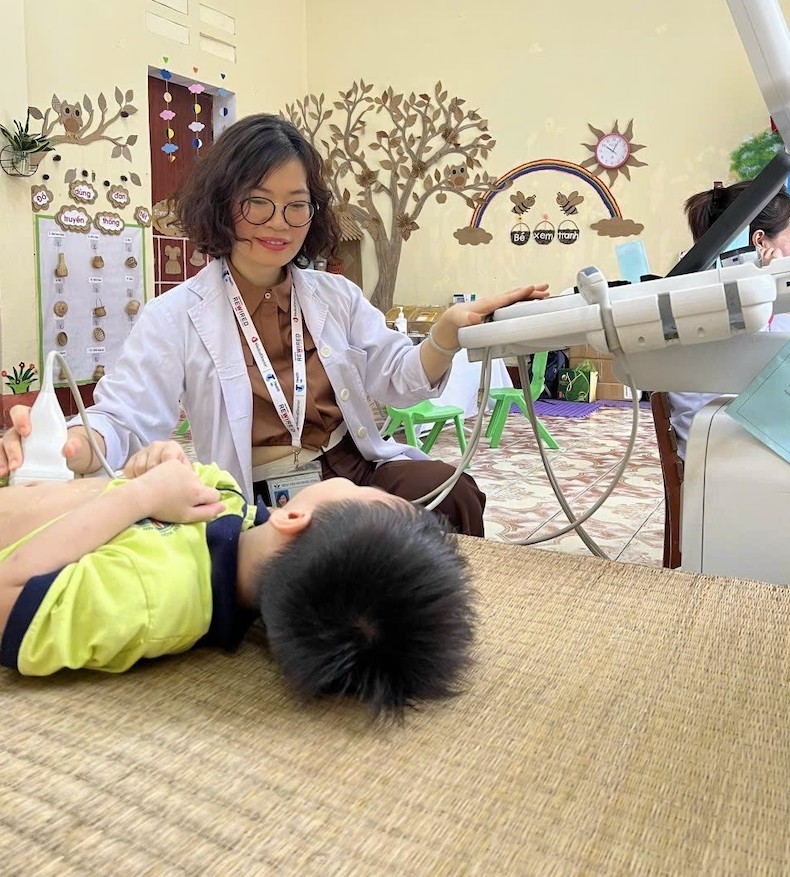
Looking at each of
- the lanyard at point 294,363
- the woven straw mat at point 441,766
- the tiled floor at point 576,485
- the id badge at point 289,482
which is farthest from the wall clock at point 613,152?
the woven straw mat at point 441,766

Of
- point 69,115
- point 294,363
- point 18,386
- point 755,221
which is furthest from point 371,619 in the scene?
point 69,115

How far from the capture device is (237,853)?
0.55 m

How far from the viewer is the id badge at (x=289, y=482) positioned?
1.49 m

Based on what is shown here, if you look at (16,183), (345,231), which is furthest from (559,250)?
(16,183)

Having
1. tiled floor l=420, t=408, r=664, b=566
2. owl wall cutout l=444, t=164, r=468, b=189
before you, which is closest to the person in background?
tiled floor l=420, t=408, r=664, b=566

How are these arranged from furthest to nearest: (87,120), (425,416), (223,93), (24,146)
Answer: (223,93), (87,120), (24,146), (425,416)

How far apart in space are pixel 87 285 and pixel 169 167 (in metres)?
1.08

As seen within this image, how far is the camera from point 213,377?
59.4 inches

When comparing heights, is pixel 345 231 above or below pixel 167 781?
above

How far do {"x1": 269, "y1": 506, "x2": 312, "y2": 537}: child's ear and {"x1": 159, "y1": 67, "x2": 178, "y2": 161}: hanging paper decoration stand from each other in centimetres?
485

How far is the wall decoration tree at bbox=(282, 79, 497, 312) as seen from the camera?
6.14 metres

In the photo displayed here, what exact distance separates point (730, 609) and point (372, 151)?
5.96 meters

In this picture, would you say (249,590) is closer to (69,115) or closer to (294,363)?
(294,363)

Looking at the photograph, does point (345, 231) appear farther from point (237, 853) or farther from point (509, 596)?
point (237, 853)
